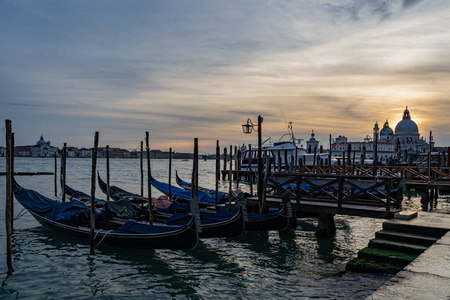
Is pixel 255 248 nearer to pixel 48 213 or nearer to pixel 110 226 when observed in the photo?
pixel 110 226

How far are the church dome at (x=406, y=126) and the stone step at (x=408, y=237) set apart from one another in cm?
10660

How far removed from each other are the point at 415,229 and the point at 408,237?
33 centimetres

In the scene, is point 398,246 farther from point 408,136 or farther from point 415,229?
point 408,136

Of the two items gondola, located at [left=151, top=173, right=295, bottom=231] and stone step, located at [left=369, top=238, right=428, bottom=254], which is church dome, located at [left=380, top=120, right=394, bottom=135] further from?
stone step, located at [left=369, top=238, right=428, bottom=254]

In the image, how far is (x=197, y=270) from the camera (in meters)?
8.36

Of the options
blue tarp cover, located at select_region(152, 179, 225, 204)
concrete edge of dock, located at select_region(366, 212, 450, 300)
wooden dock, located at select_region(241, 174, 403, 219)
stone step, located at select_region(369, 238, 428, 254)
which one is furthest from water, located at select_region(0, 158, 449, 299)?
blue tarp cover, located at select_region(152, 179, 225, 204)

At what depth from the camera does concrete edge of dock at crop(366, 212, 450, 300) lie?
394 centimetres

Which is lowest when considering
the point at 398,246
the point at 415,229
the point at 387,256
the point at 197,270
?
the point at 197,270

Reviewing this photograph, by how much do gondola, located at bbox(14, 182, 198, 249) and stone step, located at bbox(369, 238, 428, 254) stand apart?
4.00 meters

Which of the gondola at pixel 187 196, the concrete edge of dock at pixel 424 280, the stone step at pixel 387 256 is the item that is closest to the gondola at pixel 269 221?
the stone step at pixel 387 256

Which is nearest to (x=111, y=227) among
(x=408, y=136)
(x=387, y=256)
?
(x=387, y=256)

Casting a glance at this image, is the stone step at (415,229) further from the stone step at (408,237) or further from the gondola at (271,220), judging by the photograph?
the gondola at (271,220)

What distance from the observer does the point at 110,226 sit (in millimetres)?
10992

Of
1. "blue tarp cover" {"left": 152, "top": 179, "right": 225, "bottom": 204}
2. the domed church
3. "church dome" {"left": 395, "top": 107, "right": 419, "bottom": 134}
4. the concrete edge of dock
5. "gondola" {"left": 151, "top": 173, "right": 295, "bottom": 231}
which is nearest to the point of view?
the concrete edge of dock
